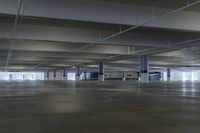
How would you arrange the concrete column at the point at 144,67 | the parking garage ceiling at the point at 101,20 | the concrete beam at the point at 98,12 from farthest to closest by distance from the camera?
the concrete column at the point at 144,67 → the parking garage ceiling at the point at 101,20 → the concrete beam at the point at 98,12

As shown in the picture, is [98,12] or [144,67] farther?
[144,67]

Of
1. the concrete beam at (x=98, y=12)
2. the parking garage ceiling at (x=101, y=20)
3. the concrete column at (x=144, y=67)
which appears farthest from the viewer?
the concrete column at (x=144, y=67)

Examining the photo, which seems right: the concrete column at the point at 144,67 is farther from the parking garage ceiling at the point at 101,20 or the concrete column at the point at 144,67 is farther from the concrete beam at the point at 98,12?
the concrete beam at the point at 98,12

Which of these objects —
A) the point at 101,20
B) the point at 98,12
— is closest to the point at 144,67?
the point at 101,20

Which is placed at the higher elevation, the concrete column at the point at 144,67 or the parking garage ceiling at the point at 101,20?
the parking garage ceiling at the point at 101,20

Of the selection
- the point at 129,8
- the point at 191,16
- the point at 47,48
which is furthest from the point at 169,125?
the point at 47,48

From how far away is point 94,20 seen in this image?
10453 mm

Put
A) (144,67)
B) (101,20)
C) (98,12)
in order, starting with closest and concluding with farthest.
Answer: (98,12) → (101,20) → (144,67)

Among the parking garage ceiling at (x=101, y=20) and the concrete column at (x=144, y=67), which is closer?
the parking garage ceiling at (x=101, y=20)

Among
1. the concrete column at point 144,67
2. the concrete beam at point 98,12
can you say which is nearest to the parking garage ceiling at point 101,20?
the concrete beam at point 98,12

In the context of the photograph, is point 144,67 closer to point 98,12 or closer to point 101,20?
point 101,20

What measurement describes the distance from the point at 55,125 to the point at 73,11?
321 inches

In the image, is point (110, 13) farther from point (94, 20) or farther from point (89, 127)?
point (89, 127)

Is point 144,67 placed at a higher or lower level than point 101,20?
lower
